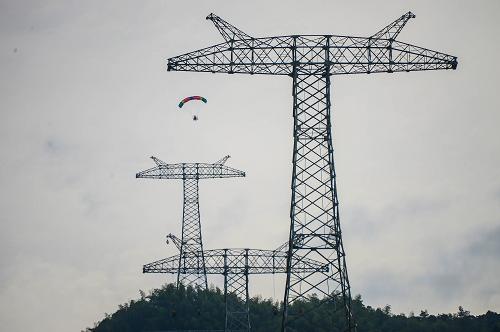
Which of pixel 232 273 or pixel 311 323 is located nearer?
pixel 232 273

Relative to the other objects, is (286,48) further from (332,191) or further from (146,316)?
(146,316)

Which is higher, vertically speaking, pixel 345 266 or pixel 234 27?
pixel 234 27

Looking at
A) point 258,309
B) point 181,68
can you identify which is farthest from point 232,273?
point 258,309

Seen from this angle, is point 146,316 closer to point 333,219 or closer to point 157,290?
point 157,290

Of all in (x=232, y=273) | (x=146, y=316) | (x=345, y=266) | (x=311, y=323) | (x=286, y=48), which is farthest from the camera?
(x=146, y=316)

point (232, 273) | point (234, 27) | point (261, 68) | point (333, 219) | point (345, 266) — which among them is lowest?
point (345, 266)

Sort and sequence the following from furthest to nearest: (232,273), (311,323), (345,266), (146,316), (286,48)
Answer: (146,316), (311,323), (232,273), (286,48), (345,266)
